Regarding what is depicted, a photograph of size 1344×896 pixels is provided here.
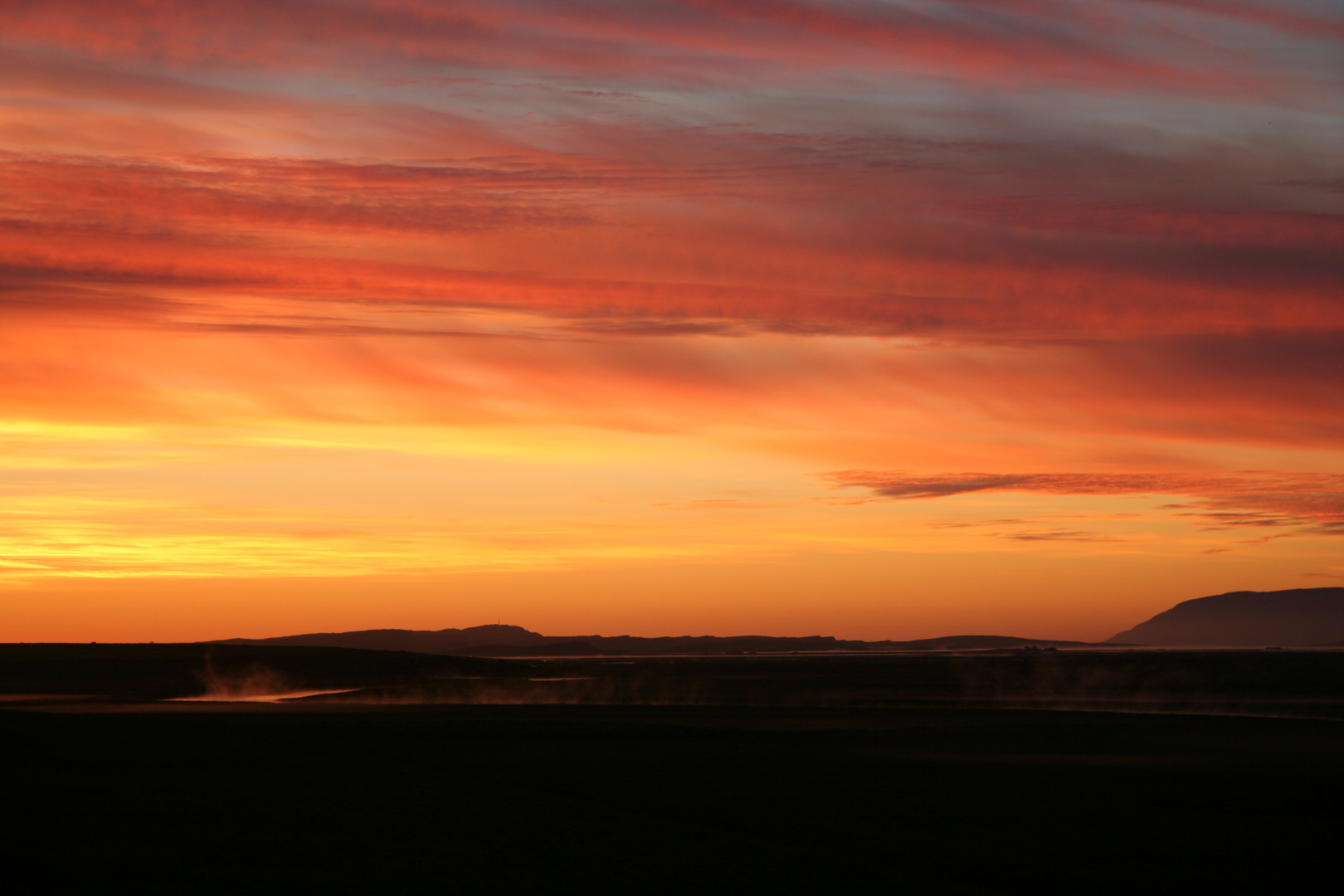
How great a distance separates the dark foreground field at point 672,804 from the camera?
20.6 metres

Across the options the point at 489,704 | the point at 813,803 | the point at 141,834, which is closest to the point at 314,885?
the point at 141,834

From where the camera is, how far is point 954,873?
20891 mm

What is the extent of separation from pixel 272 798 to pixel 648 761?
12658 mm

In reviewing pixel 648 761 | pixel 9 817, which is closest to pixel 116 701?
pixel 648 761

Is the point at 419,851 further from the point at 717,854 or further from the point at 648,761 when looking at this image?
the point at 648,761

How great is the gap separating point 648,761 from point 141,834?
674 inches

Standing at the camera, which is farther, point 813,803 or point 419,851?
point 813,803

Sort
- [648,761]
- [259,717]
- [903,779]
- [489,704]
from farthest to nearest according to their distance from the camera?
[489,704]
[259,717]
[648,761]
[903,779]

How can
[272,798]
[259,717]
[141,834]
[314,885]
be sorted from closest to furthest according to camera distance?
[314,885] < [141,834] < [272,798] < [259,717]

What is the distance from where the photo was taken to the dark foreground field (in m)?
20.6

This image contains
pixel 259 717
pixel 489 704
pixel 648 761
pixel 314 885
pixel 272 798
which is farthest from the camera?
pixel 489 704

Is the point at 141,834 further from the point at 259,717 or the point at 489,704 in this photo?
the point at 489,704

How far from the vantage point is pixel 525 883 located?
19922mm

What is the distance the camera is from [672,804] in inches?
1128
